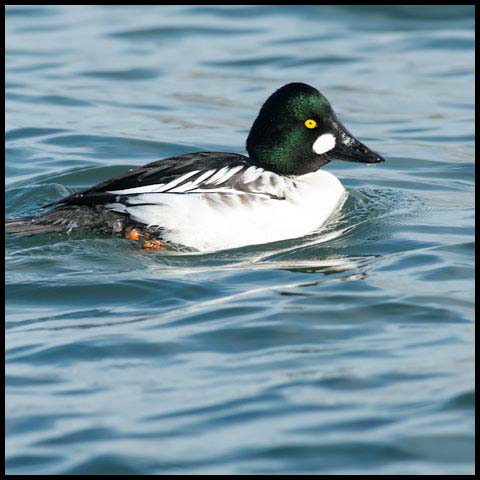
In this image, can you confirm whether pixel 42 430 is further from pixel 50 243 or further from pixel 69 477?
pixel 50 243

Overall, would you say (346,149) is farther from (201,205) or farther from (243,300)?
(243,300)

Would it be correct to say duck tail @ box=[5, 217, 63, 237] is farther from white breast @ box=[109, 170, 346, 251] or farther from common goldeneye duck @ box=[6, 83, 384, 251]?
white breast @ box=[109, 170, 346, 251]

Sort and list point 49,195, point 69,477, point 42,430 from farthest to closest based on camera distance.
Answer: point 49,195
point 42,430
point 69,477

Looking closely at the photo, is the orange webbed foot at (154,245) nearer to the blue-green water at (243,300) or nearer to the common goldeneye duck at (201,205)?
the common goldeneye duck at (201,205)

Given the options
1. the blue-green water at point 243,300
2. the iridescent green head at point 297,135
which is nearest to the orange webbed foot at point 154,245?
the blue-green water at point 243,300

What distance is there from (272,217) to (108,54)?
25.1 feet

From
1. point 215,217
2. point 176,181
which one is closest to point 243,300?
point 215,217

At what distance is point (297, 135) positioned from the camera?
9758mm

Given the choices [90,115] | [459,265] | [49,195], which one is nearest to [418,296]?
[459,265]

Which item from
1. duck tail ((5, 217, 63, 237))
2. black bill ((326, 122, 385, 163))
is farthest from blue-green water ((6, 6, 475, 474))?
black bill ((326, 122, 385, 163))

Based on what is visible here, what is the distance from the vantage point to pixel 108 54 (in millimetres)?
16297

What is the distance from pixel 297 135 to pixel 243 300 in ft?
6.71

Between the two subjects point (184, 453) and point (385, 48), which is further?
point (385, 48)

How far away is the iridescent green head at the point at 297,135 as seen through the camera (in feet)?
31.7
